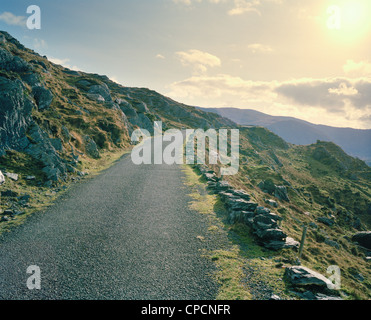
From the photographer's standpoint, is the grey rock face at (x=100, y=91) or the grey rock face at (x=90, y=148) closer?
the grey rock face at (x=90, y=148)

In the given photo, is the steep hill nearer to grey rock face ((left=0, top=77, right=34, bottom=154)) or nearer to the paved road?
grey rock face ((left=0, top=77, right=34, bottom=154))

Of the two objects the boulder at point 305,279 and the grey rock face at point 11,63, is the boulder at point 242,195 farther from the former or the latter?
the grey rock face at point 11,63

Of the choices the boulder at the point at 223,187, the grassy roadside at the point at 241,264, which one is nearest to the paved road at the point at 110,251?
the grassy roadside at the point at 241,264

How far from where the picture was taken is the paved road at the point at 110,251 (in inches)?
335

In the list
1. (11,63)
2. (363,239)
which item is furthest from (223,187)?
(11,63)

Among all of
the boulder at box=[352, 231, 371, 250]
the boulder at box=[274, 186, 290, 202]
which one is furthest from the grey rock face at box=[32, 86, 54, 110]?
the boulder at box=[352, 231, 371, 250]

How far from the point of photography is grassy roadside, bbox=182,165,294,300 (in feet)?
28.3

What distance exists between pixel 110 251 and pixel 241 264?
695 cm

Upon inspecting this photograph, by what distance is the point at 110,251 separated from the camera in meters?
10.9

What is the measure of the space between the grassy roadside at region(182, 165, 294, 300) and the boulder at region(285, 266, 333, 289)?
51cm

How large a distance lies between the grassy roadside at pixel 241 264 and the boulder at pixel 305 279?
51cm
